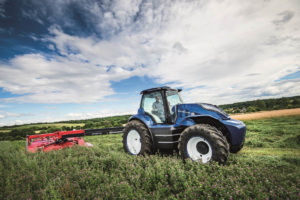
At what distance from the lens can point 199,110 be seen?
480cm

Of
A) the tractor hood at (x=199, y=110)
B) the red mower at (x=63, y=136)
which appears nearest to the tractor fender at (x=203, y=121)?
the tractor hood at (x=199, y=110)

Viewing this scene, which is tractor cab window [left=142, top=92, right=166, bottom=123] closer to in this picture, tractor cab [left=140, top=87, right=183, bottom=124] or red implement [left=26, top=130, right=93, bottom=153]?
tractor cab [left=140, top=87, right=183, bottom=124]

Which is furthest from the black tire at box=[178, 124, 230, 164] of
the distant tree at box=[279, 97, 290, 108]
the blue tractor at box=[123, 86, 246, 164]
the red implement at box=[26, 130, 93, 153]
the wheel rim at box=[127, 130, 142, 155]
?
the distant tree at box=[279, 97, 290, 108]

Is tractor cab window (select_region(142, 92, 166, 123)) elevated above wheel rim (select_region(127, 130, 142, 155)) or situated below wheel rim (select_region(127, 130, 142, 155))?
above

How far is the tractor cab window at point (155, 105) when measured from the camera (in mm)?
5676

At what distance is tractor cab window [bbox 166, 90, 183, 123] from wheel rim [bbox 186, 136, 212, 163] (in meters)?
1.13

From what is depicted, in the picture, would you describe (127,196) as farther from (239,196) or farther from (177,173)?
(239,196)

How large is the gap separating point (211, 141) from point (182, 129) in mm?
1337

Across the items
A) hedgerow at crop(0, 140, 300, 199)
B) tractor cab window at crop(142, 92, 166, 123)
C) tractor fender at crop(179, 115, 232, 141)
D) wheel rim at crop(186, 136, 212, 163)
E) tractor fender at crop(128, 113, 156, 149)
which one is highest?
tractor cab window at crop(142, 92, 166, 123)

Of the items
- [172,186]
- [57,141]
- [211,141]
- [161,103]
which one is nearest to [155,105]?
[161,103]

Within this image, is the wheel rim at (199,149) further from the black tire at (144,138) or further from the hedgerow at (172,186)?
the black tire at (144,138)

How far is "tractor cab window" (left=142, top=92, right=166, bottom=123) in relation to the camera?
568cm

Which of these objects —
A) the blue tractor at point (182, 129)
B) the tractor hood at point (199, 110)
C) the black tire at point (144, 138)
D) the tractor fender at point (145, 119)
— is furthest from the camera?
the tractor fender at point (145, 119)

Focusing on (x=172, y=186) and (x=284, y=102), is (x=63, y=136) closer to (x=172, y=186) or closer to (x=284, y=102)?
(x=172, y=186)
